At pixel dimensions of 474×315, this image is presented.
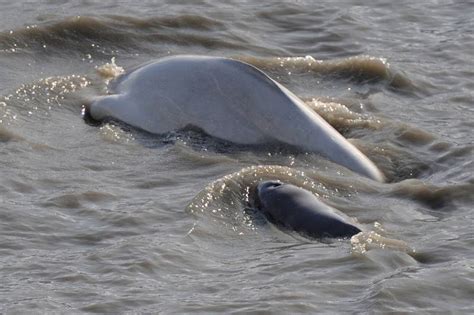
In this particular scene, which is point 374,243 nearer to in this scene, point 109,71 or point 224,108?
point 224,108

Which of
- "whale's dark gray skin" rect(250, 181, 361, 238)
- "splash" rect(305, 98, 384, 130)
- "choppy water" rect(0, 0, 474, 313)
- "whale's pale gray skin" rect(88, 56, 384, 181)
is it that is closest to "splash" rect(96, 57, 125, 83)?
"choppy water" rect(0, 0, 474, 313)

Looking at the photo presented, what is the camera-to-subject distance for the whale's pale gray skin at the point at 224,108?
919 centimetres

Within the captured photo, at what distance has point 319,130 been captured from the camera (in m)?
9.21

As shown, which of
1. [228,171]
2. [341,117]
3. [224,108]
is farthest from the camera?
[341,117]

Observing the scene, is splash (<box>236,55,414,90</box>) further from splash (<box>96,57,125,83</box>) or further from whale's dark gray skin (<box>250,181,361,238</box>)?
whale's dark gray skin (<box>250,181,361,238</box>)

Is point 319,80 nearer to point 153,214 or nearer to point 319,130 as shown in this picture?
point 319,130

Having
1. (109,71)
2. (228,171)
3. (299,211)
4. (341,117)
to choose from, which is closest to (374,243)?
(299,211)

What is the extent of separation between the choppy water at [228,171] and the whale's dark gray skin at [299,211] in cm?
10

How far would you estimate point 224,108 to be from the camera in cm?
947

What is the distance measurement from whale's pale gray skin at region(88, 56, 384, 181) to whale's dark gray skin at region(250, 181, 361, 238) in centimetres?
96

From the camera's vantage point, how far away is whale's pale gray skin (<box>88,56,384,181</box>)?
9.19 m

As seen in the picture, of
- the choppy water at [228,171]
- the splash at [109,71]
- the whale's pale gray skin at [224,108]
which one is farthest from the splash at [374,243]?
the splash at [109,71]

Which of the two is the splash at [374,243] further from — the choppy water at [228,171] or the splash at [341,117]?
the splash at [341,117]

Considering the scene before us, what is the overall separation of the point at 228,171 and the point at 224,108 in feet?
2.81
